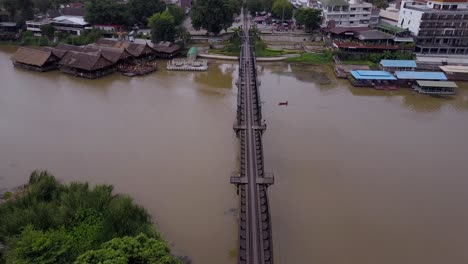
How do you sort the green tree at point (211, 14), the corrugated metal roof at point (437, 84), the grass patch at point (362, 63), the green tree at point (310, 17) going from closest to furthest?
the corrugated metal roof at point (437, 84) → the grass patch at point (362, 63) → the green tree at point (211, 14) → the green tree at point (310, 17)

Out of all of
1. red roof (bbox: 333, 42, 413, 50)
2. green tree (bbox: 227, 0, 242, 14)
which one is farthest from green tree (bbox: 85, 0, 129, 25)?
red roof (bbox: 333, 42, 413, 50)

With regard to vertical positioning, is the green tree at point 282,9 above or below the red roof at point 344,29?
above

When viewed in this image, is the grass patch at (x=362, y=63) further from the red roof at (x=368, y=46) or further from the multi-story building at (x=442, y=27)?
the multi-story building at (x=442, y=27)

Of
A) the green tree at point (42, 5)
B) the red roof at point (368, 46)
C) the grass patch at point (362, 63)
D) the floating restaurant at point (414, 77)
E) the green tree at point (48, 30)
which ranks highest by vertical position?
the green tree at point (42, 5)

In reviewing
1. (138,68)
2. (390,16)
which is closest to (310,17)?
(390,16)

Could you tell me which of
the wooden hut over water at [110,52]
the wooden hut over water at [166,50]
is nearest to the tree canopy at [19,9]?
the wooden hut over water at [110,52]

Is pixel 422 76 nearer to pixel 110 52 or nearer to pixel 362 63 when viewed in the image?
pixel 362 63
